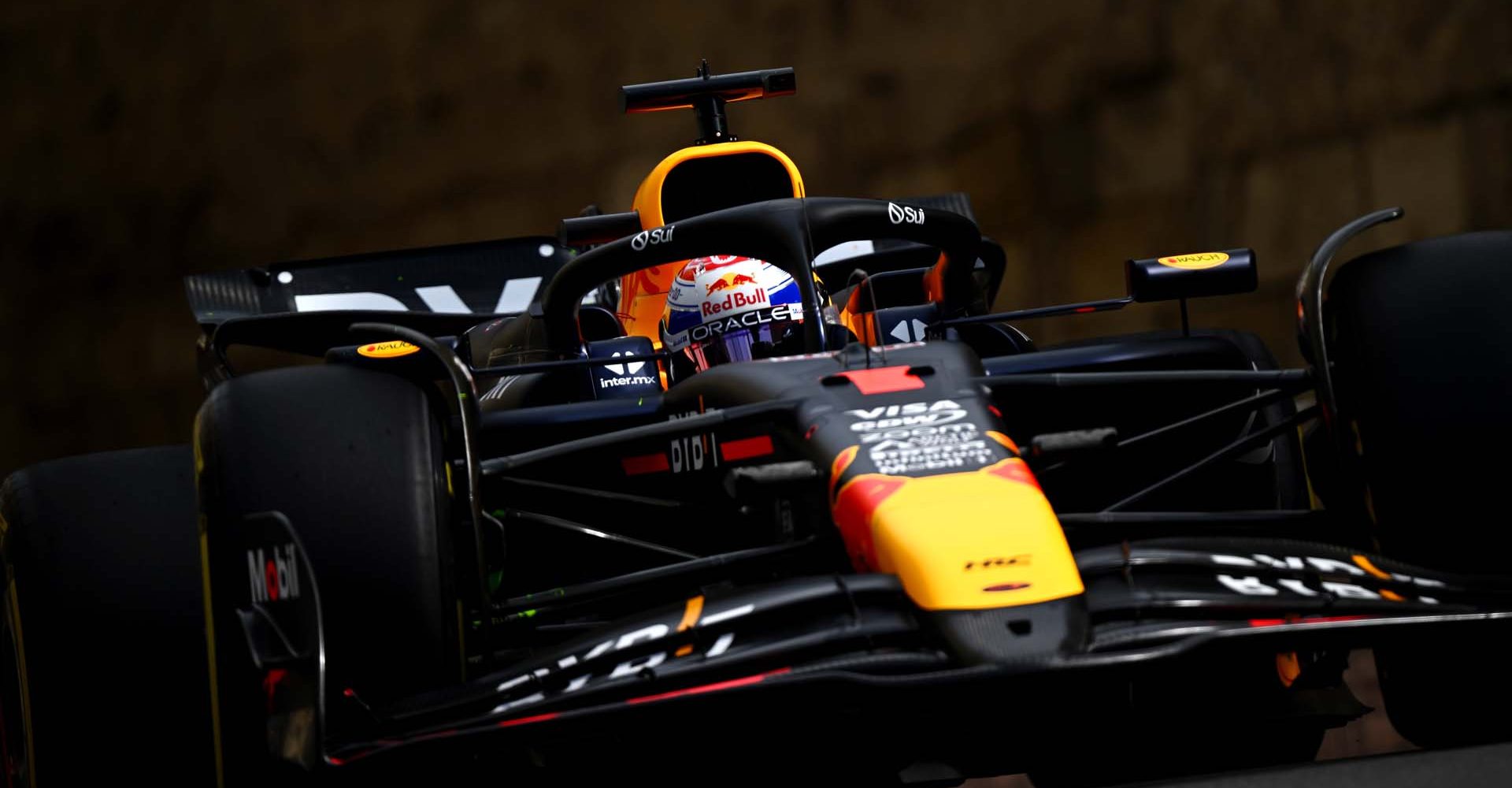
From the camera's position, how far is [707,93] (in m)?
4.45

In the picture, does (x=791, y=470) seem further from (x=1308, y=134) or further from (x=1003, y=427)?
(x=1308, y=134)

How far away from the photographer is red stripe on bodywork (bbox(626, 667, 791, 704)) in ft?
5.79

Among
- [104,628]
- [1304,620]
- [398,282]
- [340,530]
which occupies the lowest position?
[1304,620]

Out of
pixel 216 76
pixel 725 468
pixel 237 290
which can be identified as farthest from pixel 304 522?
pixel 216 76

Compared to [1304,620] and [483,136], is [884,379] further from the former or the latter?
[483,136]

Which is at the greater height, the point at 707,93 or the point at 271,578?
the point at 707,93

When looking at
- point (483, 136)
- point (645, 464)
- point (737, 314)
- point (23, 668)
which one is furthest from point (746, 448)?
point (483, 136)

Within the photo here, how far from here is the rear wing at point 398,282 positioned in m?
4.87

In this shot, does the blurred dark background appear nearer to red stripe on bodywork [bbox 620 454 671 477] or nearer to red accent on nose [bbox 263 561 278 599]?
red stripe on bodywork [bbox 620 454 671 477]

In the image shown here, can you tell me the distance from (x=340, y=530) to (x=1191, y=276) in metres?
1.52

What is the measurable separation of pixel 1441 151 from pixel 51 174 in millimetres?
6583

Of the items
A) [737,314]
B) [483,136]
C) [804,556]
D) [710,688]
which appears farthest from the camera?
[483,136]

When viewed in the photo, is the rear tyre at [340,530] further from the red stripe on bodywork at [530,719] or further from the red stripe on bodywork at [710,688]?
the red stripe on bodywork at [710,688]

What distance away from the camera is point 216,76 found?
8281mm
